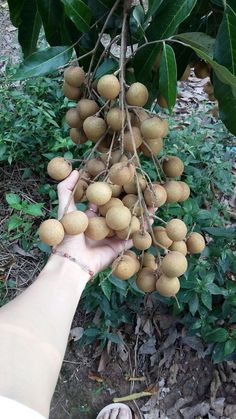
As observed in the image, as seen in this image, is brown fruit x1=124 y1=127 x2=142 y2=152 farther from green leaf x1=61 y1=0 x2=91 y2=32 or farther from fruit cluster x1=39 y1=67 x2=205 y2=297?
green leaf x1=61 y1=0 x2=91 y2=32

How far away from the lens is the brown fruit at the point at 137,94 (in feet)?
2.36

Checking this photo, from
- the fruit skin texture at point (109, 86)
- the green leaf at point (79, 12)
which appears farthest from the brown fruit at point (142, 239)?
the green leaf at point (79, 12)

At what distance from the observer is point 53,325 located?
0.86 m

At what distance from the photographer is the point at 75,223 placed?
29.4 inches

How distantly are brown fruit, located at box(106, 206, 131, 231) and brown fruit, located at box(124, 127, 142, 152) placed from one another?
0.09 meters

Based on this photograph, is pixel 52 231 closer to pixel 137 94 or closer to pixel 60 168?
pixel 60 168

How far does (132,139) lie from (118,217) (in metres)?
0.11

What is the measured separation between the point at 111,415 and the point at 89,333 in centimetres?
28

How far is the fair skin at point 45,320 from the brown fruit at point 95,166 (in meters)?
0.03

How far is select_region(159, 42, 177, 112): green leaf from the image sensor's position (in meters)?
0.71

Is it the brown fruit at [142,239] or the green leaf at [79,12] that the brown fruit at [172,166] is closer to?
the brown fruit at [142,239]

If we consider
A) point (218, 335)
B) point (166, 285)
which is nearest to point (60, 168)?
point (166, 285)

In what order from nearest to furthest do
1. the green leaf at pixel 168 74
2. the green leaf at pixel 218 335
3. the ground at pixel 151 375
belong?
1. the green leaf at pixel 168 74
2. the green leaf at pixel 218 335
3. the ground at pixel 151 375

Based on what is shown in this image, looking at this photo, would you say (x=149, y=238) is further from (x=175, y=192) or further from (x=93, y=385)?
(x=93, y=385)
